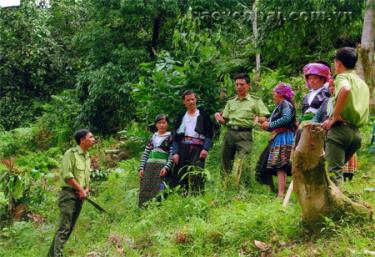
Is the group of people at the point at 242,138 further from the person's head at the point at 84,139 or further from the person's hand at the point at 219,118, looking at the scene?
the person's head at the point at 84,139

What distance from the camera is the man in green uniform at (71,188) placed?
595 centimetres

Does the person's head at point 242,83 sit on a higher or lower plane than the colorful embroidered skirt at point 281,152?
higher

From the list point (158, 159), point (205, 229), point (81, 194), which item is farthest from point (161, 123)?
point (205, 229)

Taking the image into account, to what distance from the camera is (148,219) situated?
6031 millimetres

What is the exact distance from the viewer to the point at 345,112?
4.70m

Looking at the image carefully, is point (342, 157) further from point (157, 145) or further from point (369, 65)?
point (369, 65)

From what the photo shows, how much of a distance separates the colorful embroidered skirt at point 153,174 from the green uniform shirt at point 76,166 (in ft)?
2.73

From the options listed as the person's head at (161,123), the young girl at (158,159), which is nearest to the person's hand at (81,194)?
the young girl at (158,159)

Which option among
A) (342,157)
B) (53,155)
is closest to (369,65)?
(342,157)

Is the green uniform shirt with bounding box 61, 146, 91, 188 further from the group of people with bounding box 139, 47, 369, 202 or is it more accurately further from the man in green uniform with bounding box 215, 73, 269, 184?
the man in green uniform with bounding box 215, 73, 269, 184

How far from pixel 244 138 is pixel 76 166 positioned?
204 centimetres

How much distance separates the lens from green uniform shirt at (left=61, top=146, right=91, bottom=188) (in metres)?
6.07

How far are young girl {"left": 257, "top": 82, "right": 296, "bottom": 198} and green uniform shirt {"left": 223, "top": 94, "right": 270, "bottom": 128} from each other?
10.2 inches

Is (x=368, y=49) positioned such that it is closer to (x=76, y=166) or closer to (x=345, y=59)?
(x=345, y=59)
